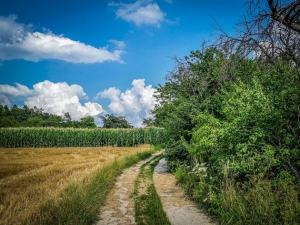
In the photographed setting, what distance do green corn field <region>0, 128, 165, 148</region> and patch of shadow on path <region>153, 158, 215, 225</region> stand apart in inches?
1037

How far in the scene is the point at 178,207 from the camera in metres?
6.70

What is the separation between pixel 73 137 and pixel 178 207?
35.1 meters

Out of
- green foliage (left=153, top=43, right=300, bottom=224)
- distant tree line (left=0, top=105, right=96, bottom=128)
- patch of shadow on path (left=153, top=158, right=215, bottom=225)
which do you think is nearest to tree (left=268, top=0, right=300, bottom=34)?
green foliage (left=153, top=43, right=300, bottom=224)

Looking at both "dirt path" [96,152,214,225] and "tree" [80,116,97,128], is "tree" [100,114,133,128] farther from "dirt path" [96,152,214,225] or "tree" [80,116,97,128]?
"dirt path" [96,152,214,225]

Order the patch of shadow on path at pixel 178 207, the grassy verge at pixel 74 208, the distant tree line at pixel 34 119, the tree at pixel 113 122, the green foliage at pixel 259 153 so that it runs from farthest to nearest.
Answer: the tree at pixel 113 122, the distant tree line at pixel 34 119, the patch of shadow on path at pixel 178 207, the grassy verge at pixel 74 208, the green foliage at pixel 259 153

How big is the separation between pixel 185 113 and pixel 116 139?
29.5m

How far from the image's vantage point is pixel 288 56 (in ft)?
20.5

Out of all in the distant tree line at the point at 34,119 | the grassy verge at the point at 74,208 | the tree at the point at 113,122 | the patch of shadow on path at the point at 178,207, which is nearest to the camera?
the grassy verge at the point at 74,208

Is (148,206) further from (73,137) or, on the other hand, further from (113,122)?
(113,122)

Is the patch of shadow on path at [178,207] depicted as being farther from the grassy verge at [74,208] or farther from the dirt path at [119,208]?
the grassy verge at [74,208]

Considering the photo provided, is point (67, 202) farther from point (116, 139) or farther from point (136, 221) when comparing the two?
point (116, 139)

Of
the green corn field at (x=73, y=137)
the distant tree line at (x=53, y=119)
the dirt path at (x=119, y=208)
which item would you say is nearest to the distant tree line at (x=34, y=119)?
the distant tree line at (x=53, y=119)

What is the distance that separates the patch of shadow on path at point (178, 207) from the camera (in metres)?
5.56

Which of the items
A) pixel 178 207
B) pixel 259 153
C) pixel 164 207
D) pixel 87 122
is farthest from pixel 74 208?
pixel 87 122
